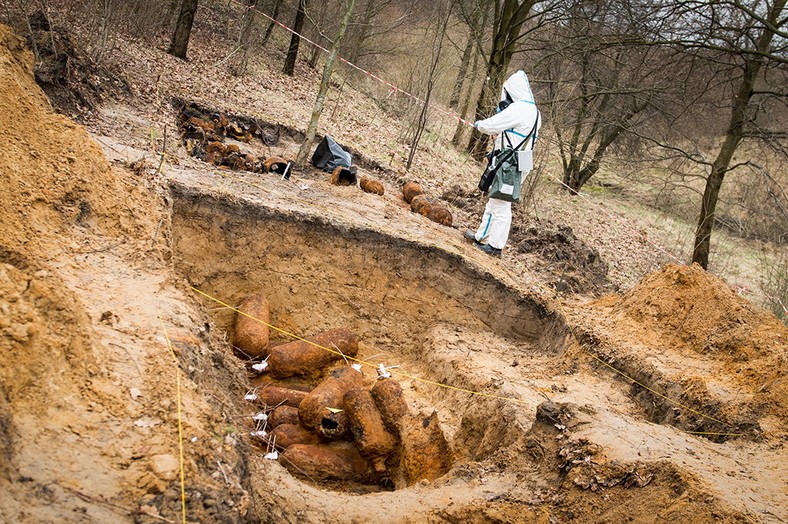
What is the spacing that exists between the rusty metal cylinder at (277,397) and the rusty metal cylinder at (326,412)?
320 millimetres

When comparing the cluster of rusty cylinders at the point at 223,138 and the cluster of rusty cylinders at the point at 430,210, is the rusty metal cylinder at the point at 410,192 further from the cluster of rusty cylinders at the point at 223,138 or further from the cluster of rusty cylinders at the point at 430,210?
the cluster of rusty cylinders at the point at 223,138

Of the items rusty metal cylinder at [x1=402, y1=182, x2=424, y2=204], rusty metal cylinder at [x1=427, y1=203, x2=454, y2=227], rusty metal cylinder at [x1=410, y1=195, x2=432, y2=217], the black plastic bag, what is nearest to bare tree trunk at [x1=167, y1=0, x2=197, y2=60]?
the black plastic bag

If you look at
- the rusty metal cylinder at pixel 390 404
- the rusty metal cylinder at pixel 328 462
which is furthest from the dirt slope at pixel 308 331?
the rusty metal cylinder at pixel 390 404

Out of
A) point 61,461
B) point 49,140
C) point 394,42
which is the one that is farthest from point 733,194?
point 61,461

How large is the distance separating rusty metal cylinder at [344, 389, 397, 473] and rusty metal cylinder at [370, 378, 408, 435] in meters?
0.06

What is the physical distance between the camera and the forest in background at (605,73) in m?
9.41

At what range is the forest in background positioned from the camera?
30.9ft

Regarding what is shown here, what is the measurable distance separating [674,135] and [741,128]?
643 centimetres

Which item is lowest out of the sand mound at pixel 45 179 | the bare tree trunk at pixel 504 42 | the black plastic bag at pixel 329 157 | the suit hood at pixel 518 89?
the sand mound at pixel 45 179

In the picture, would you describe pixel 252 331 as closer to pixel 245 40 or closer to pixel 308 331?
pixel 308 331

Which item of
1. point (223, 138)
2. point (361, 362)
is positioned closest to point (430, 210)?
point (361, 362)

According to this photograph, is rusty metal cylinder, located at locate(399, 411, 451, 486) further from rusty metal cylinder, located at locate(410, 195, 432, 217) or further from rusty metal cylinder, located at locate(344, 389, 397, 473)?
rusty metal cylinder, located at locate(410, 195, 432, 217)

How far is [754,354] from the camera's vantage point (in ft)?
18.3

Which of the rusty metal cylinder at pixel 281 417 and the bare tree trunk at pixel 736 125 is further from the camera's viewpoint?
the bare tree trunk at pixel 736 125
